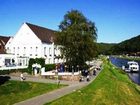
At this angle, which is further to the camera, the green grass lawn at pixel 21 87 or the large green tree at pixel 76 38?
the large green tree at pixel 76 38

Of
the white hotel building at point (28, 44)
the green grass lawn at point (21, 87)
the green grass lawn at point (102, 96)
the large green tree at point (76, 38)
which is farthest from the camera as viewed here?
the white hotel building at point (28, 44)

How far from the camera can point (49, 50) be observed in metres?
92.8

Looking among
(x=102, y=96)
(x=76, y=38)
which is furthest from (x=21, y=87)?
(x=76, y=38)

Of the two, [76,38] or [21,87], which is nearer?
[21,87]

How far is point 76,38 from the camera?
6675cm

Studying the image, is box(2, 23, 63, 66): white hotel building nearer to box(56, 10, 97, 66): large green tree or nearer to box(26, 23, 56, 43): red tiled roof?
box(26, 23, 56, 43): red tiled roof

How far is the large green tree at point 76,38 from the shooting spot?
6688cm

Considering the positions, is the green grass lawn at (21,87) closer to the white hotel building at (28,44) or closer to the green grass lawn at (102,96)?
the green grass lawn at (102,96)

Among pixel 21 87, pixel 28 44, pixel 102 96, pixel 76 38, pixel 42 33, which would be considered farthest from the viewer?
pixel 42 33

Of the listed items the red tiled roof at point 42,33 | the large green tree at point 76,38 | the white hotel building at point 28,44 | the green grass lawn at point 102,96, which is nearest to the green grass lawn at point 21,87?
the green grass lawn at point 102,96

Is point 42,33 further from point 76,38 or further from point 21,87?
point 21,87

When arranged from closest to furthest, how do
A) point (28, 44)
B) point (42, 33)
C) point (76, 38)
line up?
point (76, 38) → point (28, 44) → point (42, 33)

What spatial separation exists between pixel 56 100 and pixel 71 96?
3.42 metres

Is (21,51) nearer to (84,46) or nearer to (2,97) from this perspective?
(84,46)
